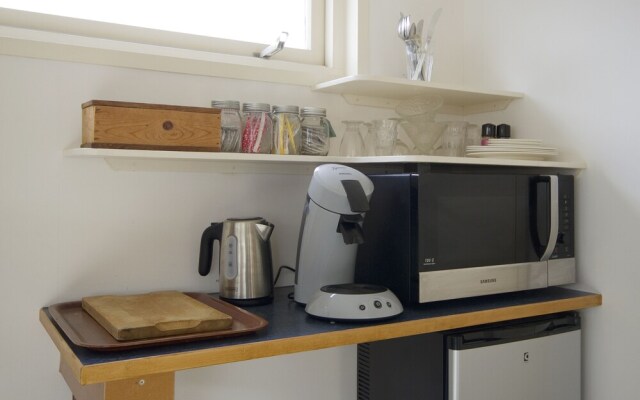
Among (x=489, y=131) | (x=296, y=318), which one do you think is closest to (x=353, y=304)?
(x=296, y=318)

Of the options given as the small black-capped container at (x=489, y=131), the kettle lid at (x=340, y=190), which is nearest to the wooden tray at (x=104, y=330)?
the kettle lid at (x=340, y=190)

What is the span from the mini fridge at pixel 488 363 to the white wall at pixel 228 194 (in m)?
0.16

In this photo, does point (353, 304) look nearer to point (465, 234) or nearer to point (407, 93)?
point (465, 234)

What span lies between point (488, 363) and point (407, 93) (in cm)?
86

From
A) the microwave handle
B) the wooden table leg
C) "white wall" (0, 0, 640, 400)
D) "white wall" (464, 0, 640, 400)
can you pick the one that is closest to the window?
"white wall" (0, 0, 640, 400)

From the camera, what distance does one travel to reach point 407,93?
1938 mm

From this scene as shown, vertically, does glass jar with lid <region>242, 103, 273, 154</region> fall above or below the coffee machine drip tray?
above

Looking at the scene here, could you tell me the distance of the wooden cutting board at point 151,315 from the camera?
3.89ft

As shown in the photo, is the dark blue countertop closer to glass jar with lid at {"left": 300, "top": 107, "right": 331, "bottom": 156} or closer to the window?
glass jar with lid at {"left": 300, "top": 107, "right": 331, "bottom": 156}

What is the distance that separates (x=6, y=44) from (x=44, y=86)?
0.12 m

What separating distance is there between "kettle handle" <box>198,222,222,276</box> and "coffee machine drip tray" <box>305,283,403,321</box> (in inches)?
13.2

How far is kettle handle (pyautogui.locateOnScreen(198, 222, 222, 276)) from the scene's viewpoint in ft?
5.31

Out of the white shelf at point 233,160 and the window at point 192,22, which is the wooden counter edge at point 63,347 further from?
the window at point 192,22

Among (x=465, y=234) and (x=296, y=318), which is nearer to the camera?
(x=296, y=318)
